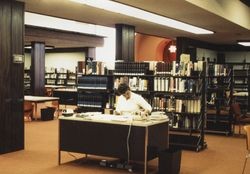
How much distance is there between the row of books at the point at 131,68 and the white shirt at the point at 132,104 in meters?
1.79

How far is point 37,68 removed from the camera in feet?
56.4

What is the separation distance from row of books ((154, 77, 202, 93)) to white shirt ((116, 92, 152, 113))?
4.83ft

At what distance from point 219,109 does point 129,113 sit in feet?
16.5

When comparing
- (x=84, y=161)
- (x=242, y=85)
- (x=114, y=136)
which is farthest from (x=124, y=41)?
(x=242, y=85)

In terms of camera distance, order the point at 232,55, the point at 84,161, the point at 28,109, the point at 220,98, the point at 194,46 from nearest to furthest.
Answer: the point at 84,161 < the point at 220,98 < the point at 28,109 < the point at 194,46 < the point at 232,55

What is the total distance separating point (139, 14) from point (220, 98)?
12.9ft

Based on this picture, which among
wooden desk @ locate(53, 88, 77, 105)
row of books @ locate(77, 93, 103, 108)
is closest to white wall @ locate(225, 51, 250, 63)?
wooden desk @ locate(53, 88, 77, 105)

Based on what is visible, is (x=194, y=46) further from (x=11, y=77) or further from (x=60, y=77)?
(x=11, y=77)

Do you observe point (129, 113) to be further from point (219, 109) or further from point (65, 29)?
point (65, 29)

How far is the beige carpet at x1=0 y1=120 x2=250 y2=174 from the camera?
678 centimetres

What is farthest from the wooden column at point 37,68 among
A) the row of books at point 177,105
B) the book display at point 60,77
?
the row of books at point 177,105

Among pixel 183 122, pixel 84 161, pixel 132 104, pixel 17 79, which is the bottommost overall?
pixel 84 161

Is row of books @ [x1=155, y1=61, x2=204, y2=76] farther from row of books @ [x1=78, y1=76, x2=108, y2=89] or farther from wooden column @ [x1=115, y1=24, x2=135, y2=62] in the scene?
wooden column @ [x1=115, y1=24, x2=135, y2=62]

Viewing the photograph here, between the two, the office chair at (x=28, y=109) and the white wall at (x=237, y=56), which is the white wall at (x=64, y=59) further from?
the office chair at (x=28, y=109)
